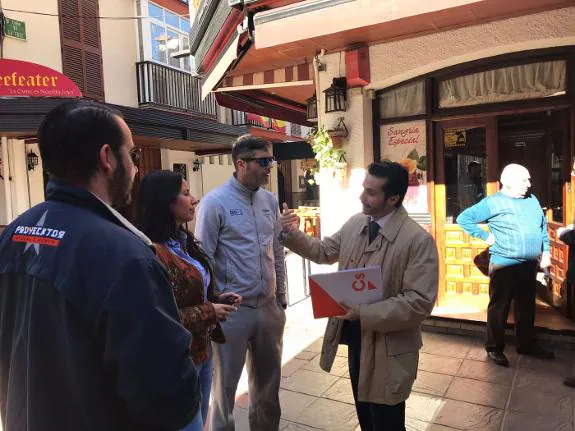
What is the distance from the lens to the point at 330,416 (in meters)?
3.50

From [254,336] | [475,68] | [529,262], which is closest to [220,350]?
[254,336]

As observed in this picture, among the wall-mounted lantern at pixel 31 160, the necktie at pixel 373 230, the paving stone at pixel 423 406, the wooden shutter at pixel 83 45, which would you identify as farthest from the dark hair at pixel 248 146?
the wooden shutter at pixel 83 45

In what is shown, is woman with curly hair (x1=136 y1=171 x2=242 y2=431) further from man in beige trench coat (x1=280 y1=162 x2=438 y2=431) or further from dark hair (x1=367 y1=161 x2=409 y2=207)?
dark hair (x1=367 y1=161 x2=409 y2=207)

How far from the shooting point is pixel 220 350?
9.48ft

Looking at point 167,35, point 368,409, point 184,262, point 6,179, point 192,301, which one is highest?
point 167,35

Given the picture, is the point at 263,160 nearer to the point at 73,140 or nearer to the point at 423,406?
the point at 73,140

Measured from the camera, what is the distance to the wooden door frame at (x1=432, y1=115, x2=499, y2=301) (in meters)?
5.11

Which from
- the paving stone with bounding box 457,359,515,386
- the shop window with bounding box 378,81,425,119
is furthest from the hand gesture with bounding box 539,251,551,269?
the shop window with bounding box 378,81,425,119

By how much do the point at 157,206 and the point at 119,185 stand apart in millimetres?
932

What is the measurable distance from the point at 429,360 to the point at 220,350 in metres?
2.49

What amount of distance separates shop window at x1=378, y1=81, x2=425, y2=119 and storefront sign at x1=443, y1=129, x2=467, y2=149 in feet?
1.28

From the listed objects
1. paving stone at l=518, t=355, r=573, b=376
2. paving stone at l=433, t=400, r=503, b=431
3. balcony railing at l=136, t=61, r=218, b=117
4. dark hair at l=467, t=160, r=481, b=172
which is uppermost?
balcony railing at l=136, t=61, r=218, b=117

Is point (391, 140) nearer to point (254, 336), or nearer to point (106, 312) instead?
point (254, 336)

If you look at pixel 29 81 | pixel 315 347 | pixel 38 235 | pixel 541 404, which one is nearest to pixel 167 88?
pixel 29 81
